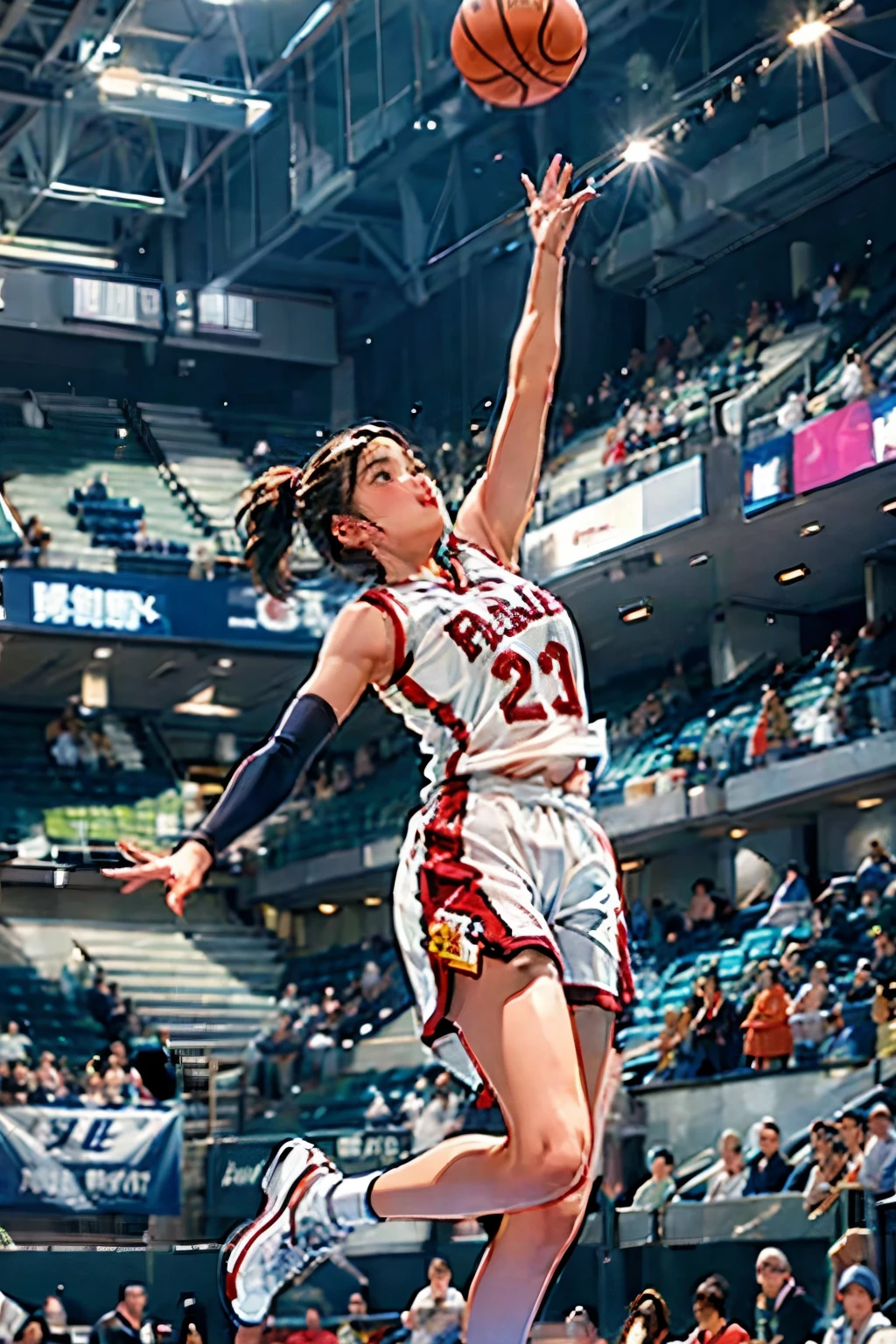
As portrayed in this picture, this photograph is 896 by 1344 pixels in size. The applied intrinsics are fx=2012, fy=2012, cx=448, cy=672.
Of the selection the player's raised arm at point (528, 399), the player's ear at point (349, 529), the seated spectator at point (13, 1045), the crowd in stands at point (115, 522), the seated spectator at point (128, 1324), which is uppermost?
the crowd in stands at point (115, 522)

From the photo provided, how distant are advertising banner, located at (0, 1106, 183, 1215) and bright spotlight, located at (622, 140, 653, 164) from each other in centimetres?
922

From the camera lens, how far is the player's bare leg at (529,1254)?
4363mm

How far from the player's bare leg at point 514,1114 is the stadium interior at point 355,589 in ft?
24.4

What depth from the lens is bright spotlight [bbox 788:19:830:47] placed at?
16.3 metres

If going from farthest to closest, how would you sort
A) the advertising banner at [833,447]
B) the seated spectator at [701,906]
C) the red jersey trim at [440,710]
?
the seated spectator at [701,906], the advertising banner at [833,447], the red jersey trim at [440,710]

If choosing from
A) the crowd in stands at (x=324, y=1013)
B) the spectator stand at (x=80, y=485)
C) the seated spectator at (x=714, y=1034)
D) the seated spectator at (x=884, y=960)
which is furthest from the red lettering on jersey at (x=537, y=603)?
the spectator stand at (x=80, y=485)

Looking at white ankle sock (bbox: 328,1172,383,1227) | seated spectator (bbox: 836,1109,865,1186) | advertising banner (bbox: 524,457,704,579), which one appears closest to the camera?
white ankle sock (bbox: 328,1172,383,1227)

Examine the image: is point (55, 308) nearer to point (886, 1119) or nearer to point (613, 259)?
point (613, 259)

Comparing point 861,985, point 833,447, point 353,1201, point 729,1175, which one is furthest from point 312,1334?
point 353,1201

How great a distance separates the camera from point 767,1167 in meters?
12.6

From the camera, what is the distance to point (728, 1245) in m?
10.9

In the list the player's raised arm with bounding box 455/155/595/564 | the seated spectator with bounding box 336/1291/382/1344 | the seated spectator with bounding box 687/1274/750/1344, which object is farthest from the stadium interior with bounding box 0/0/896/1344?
the player's raised arm with bounding box 455/155/595/564

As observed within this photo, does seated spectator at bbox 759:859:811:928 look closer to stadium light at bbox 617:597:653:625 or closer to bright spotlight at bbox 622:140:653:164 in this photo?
stadium light at bbox 617:597:653:625

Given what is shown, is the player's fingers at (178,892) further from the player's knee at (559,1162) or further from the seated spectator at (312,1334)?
the seated spectator at (312,1334)
